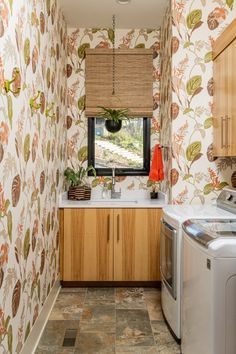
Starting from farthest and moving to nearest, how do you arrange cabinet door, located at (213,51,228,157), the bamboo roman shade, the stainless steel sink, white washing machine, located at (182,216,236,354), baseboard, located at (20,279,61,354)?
the bamboo roman shade, the stainless steel sink, cabinet door, located at (213,51,228,157), baseboard, located at (20,279,61,354), white washing machine, located at (182,216,236,354)

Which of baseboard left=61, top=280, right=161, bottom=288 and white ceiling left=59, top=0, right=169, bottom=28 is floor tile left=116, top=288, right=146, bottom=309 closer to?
baseboard left=61, top=280, right=161, bottom=288

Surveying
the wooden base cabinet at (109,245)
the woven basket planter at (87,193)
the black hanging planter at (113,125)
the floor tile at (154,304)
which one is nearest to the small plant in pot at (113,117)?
the black hanging planter at (113,125)

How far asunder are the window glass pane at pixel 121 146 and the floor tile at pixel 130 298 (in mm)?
1346

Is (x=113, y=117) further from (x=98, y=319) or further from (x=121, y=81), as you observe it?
(x=98, y=319)

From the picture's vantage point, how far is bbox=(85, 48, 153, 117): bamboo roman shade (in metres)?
3.90

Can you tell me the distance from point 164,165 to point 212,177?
0.58 metres

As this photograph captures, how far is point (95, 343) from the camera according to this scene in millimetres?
2428

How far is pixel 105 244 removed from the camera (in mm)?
3432

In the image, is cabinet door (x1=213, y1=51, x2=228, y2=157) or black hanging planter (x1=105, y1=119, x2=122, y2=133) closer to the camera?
cabinet door (x1=213, y1=51, x2=228, y2=157)

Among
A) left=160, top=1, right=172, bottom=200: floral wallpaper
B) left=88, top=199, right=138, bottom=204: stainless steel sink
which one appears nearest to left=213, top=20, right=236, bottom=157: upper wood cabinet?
left=160, top=1, right=172, bottom=200: floral wallpaper

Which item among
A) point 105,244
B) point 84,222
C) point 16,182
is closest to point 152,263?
point 105,244

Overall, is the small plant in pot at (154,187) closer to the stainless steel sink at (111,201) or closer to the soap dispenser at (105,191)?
the stainless steel sink at (111,201)

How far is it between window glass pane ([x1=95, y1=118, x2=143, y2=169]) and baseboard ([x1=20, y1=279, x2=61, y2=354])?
4.76 ft

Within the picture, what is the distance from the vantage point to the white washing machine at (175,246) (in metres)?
2.38
